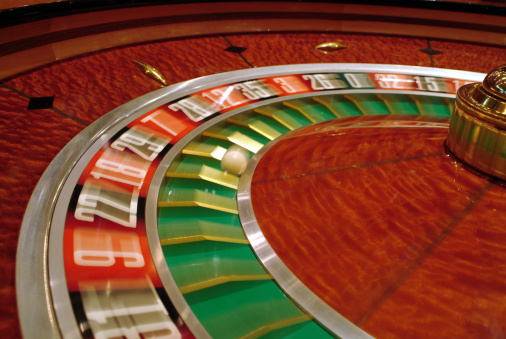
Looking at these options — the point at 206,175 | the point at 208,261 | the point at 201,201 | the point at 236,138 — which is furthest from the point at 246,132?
the point at 208,261

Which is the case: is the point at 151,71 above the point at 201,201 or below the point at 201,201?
above

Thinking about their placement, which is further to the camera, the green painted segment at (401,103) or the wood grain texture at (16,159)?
the green painted segment at (401,103)

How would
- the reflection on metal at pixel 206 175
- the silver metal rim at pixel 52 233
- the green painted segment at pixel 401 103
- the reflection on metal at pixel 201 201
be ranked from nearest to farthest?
the silver metal rim at pixel 52 233 → the reflection on metal at pixel 201 201 → the reflection on metal at pixel 206 175 → the green painted segment at pixel 401 103

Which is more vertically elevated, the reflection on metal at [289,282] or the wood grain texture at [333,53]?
the wood grain texture at [333,53]

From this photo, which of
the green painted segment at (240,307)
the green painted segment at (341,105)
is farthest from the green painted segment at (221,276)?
the green painted segment at (341,105)

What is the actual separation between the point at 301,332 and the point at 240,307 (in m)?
0.13

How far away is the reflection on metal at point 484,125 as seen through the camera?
3.65ft

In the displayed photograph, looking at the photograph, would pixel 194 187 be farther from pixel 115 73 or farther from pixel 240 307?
pixel 115 73

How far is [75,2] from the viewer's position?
1.69m

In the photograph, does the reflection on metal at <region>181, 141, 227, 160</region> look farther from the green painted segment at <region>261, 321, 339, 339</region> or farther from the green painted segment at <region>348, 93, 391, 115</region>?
the green painted segment at <region>348, 93, 391, 115</region>

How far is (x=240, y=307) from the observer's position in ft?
2.76

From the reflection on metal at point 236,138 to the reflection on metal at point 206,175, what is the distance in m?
0.20

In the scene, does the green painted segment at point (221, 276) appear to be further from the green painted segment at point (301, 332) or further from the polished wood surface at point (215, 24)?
the polished wood surface at point (215, 24)

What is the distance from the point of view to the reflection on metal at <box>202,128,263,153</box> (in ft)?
4.92
